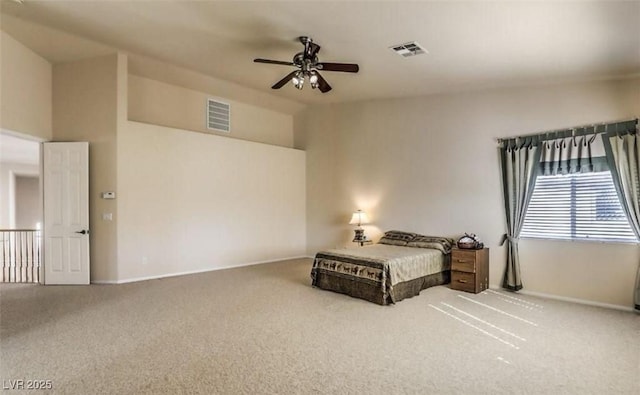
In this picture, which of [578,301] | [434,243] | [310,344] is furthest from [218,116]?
[578,301]

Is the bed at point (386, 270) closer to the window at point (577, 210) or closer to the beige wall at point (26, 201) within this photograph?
the window at point (577, 210)

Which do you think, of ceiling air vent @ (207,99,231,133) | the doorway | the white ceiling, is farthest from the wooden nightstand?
the doorway

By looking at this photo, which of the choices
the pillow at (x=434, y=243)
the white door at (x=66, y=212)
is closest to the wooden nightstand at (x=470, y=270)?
the pillow at (x=434, y=243)

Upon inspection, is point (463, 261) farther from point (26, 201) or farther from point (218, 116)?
point (26, 201)

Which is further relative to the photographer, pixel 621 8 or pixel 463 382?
pixel 621 8

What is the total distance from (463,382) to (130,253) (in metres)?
5.14

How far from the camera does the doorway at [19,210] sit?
5949 mm

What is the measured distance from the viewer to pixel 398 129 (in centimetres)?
646

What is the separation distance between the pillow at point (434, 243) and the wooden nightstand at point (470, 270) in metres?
0.23

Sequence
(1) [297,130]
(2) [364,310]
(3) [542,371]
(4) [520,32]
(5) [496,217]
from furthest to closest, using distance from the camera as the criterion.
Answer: (1) [297,130]
(5) [496,217]
(2) [364,310]
(4) [520,32]
(3) [542,371]

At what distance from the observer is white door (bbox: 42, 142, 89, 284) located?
17.6ft

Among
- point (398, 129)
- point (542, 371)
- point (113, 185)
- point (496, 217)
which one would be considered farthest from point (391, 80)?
point (113, 185)

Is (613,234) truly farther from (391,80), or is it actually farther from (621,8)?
(391,80)

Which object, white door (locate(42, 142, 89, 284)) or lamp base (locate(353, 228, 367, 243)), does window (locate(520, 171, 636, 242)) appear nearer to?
lamp base (locate(353, 228, 367, 243))
